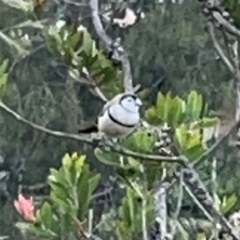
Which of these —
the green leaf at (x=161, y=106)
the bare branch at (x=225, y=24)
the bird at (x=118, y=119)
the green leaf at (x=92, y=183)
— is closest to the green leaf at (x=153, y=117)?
the green leaf at (x=161, y=106)

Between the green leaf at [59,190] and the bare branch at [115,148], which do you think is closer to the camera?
the bare branch at [115,148]

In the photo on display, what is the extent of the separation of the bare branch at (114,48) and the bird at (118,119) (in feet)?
0.94

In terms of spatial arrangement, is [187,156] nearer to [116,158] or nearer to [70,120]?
[116,158]

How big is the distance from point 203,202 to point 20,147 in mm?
6125

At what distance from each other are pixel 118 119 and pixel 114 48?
634mm

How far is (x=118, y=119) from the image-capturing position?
2482 mm

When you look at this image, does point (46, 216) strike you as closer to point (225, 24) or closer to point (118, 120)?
point (225, 24)

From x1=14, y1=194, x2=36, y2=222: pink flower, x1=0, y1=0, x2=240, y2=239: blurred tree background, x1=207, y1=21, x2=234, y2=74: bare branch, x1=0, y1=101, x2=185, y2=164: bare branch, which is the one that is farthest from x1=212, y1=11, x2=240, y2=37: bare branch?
x1=0, y1=0, x2=240, y2=239: blurred tree background

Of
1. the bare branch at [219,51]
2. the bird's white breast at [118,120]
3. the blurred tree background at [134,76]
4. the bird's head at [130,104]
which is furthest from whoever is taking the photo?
the blurred tree background at [134,76]

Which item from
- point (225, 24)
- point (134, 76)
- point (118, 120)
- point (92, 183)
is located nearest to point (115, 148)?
point (92, 183)

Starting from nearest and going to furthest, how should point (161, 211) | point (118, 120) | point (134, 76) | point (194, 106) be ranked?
point (161, 211) → point (194, 106) → point (118, 120) → point (134, 76)

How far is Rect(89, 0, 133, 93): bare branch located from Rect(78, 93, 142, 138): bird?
11.3 inches

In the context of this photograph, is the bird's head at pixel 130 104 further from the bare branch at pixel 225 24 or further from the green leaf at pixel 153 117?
the bare branch at pixel 225 24

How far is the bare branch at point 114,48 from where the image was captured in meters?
1.80
